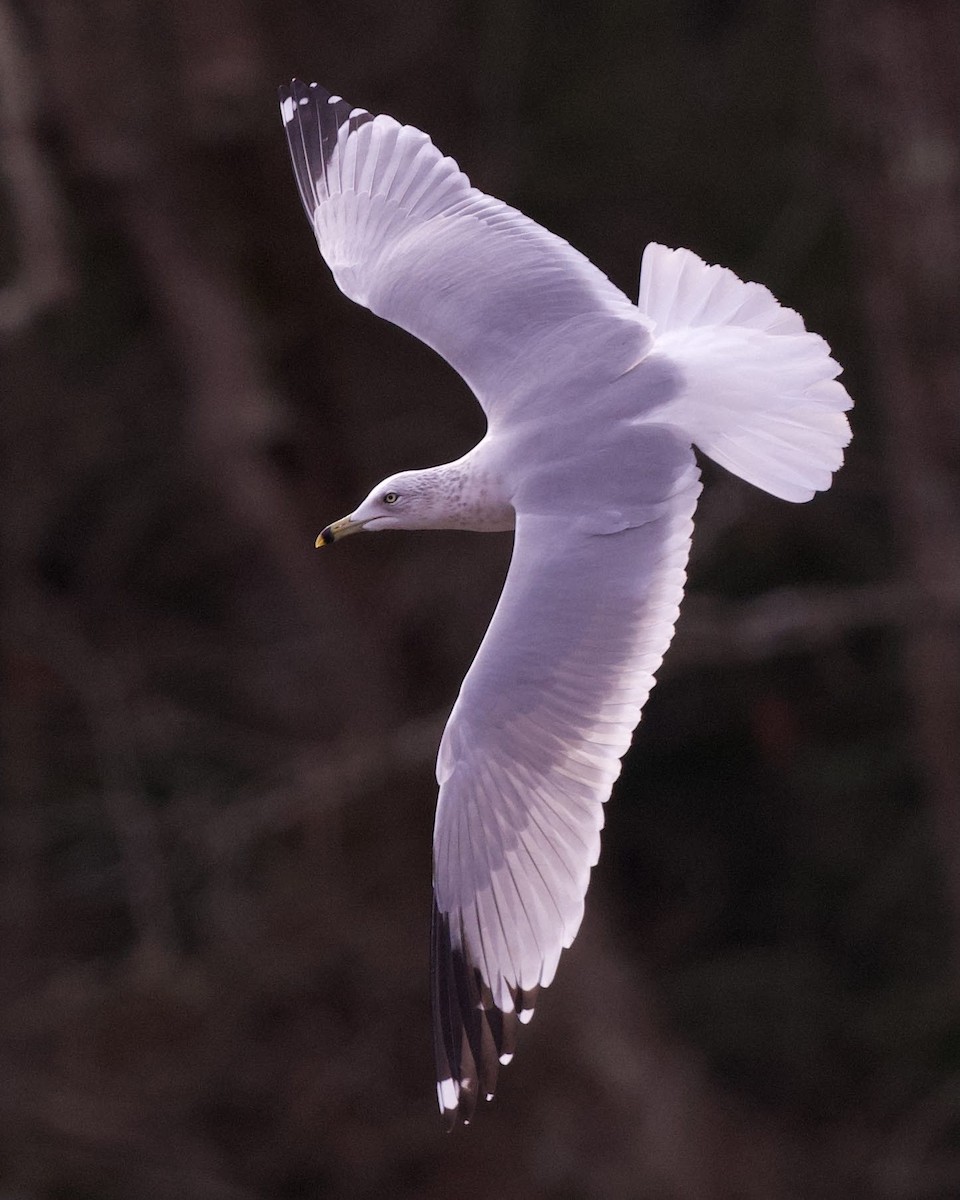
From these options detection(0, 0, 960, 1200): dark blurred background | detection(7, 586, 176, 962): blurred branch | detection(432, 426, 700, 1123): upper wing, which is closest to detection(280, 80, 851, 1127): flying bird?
detection(432, 426, 700, 1123): upper wing

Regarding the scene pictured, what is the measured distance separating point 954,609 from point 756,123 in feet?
10.7

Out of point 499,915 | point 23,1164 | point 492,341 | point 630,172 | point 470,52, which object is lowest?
point 23,1164

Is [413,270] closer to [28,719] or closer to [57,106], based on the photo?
[57,106]

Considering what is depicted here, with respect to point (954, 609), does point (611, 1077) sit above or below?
below

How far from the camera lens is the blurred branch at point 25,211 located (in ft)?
15.8

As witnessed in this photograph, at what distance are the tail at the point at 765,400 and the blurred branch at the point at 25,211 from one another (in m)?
1.75

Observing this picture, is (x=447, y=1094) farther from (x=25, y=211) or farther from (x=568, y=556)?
(x=25, y=211)

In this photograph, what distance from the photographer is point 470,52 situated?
27.0 ft

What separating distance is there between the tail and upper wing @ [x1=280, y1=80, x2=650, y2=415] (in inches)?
4.4

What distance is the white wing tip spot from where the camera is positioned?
329cm

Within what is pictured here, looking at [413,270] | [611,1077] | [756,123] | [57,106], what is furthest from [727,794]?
[413,270]

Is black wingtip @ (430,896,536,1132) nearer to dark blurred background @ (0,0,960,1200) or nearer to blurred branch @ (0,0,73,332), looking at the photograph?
blurred branch @ (0,0,73,332)

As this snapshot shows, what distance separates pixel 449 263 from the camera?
3.86 metres

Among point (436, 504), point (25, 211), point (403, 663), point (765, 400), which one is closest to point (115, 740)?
point (403, 663)
